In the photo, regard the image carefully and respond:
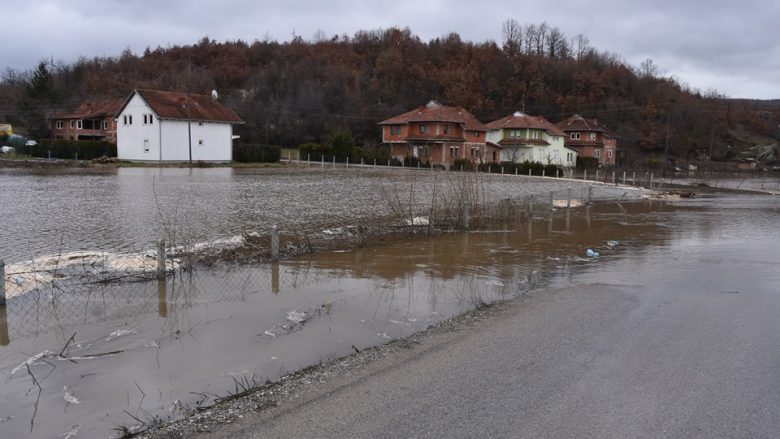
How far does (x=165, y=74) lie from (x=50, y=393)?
111076mm

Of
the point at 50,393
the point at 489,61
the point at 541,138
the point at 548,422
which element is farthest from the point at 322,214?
the point at 489,61

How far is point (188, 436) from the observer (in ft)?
16.9

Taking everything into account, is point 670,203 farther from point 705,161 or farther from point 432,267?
point 705,161

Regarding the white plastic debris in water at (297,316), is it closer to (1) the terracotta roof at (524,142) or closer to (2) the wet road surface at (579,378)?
(2) the wet road surface at (579,378)

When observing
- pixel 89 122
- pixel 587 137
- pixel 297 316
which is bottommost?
pixel 297 316

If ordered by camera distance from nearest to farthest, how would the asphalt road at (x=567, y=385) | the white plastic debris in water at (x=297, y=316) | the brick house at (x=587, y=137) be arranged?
the asphalt road at (x=567, y=385)
the white plastic debris in water at (x=297, y=316)
the brick house at (x=587, y=137)

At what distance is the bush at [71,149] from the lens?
59.2 meters

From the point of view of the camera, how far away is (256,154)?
216ft

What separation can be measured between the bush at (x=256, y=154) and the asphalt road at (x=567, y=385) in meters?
59.2

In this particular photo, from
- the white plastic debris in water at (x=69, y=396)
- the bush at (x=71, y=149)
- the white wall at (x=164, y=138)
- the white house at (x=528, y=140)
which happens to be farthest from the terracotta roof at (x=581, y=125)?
the white plastic debris in water at (x=69, y=396)

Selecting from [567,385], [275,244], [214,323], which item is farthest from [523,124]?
[567,385]

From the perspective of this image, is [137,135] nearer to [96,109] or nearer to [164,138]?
[164,138]

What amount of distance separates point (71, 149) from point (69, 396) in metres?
60.5

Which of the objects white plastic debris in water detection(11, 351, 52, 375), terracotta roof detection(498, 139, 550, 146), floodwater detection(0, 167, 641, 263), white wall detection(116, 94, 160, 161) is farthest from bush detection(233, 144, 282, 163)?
white plastic debris in water detection(11, 351, 52, 375)
